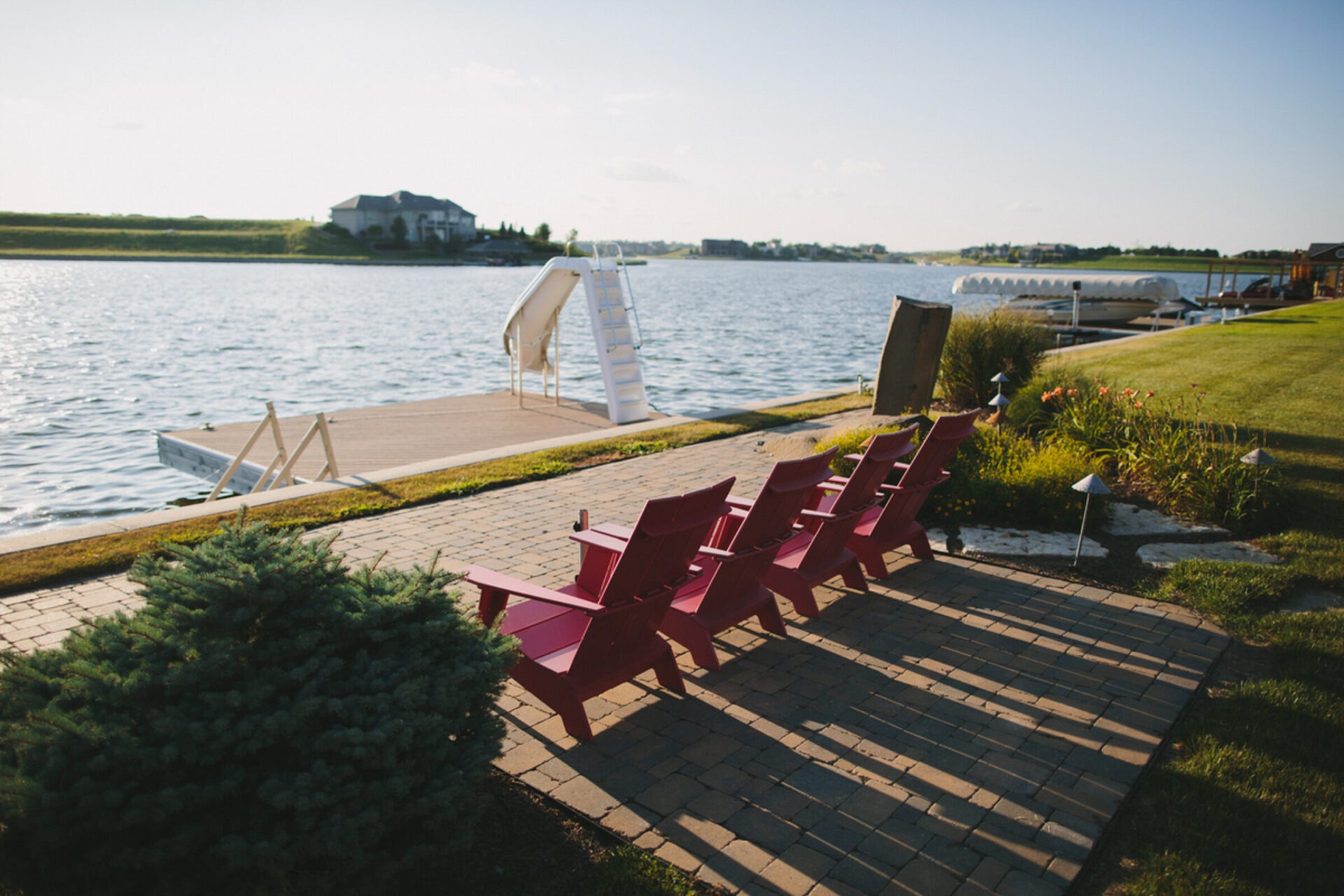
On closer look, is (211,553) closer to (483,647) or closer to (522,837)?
(483,647)

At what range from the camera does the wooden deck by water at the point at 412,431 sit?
12.5 meters

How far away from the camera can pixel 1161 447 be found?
7723mm

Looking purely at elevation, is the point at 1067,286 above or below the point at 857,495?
above

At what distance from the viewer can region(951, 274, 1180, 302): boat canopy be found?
33406 mm

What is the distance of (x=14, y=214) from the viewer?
12381cm

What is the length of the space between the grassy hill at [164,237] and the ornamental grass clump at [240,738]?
140825 mm

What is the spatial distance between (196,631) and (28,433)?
64.5 ft

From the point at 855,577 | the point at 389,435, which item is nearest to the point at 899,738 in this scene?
the point at 855,577

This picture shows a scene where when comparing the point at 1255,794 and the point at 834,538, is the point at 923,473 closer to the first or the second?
the point at 834,538

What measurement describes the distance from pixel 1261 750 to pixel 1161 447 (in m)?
4.46

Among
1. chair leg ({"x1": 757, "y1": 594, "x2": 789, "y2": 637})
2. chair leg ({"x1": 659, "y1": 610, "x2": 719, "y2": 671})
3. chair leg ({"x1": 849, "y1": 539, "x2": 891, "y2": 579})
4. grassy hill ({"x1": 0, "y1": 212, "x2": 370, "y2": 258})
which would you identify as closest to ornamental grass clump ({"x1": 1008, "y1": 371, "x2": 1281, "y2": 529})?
chair leg ({"x1": 849, "y1": 539, "x2": 891, "y2": 579})

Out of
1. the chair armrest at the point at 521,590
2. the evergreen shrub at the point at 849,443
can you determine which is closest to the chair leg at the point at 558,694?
the chair armrest at the point at 521,590

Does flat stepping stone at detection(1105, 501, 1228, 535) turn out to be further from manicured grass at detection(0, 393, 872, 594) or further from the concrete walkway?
manicured grass at detection(0, 393, 872, 594)

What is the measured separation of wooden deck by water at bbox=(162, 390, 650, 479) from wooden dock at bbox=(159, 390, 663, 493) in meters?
0.01
